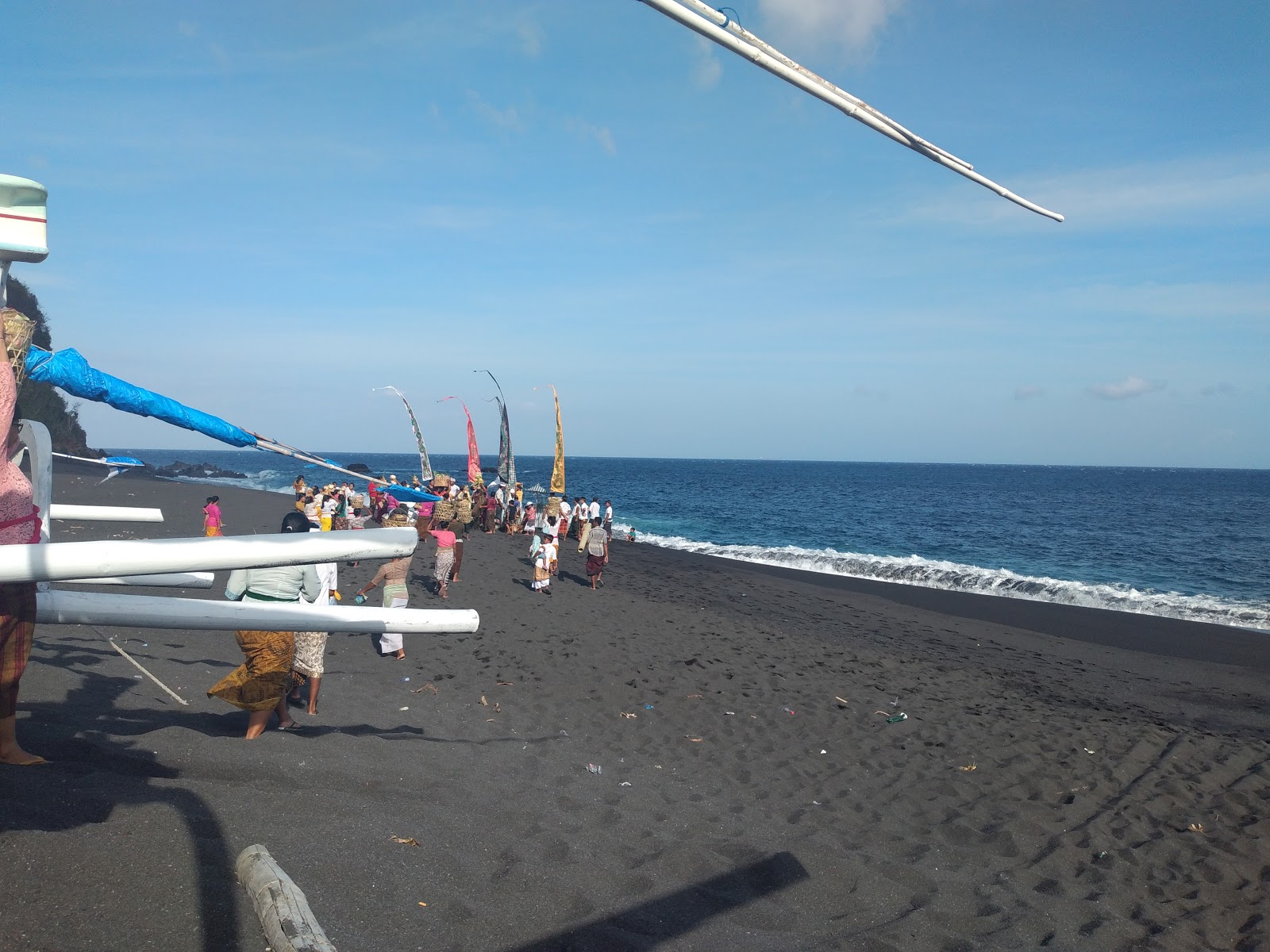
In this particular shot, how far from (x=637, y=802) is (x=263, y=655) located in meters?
2.76

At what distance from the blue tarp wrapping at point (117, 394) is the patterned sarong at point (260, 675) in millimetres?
2373

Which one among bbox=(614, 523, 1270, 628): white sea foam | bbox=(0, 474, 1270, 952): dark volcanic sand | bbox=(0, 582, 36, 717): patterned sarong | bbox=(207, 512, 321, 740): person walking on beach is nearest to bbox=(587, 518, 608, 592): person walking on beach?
bbox=(0, 474, 1270, 952): dark volcanic sand

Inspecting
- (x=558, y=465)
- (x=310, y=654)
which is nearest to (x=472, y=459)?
(x=558, y=465)

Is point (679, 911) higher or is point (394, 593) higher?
point (394, 593)

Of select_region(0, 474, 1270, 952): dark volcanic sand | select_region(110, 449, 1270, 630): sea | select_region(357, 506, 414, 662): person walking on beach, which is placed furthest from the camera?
select_region(110, 449, 1270, 630): sea

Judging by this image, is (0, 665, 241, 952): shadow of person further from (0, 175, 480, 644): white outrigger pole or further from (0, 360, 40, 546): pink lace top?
(0, 360, 40, 546): pink lace top

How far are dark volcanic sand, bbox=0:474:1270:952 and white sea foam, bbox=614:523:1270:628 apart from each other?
343 inches

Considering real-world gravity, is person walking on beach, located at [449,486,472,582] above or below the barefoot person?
below

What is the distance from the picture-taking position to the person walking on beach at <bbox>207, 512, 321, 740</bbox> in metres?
5.35

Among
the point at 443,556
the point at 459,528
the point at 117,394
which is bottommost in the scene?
the point at 443,556

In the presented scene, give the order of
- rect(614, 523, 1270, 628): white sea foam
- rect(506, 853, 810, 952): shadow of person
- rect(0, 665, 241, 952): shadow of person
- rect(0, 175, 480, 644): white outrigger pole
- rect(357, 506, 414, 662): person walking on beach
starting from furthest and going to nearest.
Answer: rect(614, 523, 1270, 628): white sea foam
rect(357, 506, 414, 662): person walking on beach
rect(506, 853, 810, 952): shadow of person
rect(0, 665, 241, 952): shadow of person
rect(0, 175, 480, 644): white outrigger pole

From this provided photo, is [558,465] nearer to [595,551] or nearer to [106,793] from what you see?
[595,551]

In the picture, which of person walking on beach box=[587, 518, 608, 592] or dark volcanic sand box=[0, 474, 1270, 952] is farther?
person walking on beach box=[587, 518, 608, 592]

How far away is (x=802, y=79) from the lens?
2703 mm
